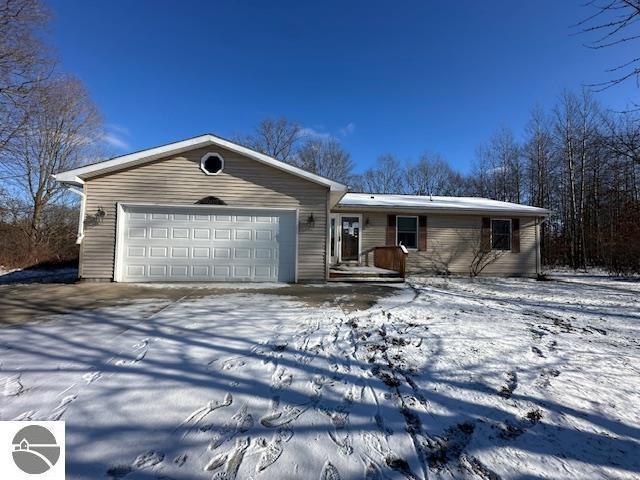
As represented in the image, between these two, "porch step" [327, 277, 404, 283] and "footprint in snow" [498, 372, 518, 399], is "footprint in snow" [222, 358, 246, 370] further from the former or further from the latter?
"porch step" [327, 277, 404, 283]

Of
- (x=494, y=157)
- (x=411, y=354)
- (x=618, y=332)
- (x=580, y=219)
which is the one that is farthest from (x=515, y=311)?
(x=494, y=157)

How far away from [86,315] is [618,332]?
8003mm

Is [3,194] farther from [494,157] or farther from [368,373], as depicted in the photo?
[494,157]

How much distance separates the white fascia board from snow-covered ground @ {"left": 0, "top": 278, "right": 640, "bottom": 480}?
16.0 ft

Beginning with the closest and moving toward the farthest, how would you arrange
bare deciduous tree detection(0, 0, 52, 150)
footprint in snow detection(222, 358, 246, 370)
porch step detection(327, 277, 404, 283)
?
footprint in snow detection(222, 358, 246, 370), porch step detection(327, 277, 404, 283), bare deciduous tree detection(0, 0, 52, 150)

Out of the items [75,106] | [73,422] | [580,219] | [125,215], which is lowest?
[73,422]

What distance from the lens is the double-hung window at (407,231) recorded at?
11992 mm

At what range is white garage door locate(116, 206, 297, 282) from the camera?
26.5 feet

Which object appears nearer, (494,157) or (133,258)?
(133,258)

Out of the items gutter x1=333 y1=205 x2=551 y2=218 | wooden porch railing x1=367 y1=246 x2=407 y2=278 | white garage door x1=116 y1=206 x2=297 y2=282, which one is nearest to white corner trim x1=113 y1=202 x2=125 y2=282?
white garage door x1=116 y1=206 x2=297 y2=282

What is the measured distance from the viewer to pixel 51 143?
19.0 m

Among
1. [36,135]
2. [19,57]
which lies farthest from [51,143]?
[19,57]

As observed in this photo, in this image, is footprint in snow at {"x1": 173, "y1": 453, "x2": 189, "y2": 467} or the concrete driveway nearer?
footprint in snow at {"x1": 173, "y1": 453, "x2": 189, "y2": 467}

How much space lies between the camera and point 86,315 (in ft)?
15.3
